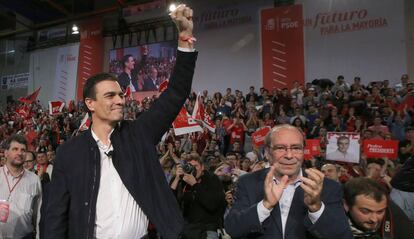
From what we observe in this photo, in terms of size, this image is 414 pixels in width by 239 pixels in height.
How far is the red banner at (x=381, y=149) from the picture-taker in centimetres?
649

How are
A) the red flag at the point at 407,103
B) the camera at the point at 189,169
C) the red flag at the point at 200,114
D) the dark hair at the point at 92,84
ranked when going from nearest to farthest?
the dark hair at the point at 92,84 → the camera at the point at 189,169 → the red flag at the point at 200,114 → the red flag at the point at 407,103

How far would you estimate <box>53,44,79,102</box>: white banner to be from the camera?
72.7 ft

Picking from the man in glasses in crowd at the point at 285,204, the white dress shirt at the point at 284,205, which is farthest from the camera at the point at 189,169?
the white dress shirt at the point at 284,205

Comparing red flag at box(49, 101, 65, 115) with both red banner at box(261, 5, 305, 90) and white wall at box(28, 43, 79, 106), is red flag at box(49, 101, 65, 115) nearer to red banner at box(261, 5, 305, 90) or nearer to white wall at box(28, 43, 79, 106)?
red banner at box(261, 5, 305, 90)

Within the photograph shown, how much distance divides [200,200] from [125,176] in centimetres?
303

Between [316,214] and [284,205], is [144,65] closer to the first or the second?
[284,205]

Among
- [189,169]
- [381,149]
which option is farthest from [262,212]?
[381,149]

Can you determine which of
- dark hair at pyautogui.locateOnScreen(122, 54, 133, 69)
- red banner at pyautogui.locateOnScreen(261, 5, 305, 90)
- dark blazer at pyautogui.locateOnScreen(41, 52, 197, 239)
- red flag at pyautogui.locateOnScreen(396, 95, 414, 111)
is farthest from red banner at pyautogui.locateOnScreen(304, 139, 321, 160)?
dark hair at pyautogui.locateOnScreen(122, 54, 133, 69)

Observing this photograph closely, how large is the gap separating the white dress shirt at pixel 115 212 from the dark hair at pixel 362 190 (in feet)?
3.65

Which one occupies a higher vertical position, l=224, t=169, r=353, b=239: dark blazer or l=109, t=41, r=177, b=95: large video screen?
l=109, t=41, r=177, b=95: large video screen

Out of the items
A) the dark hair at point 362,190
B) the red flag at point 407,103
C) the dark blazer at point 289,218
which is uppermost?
the red flag at point 407,103

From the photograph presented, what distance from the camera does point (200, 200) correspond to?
4.95 m

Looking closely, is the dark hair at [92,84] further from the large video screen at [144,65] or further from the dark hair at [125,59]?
the dark hair at [125,59]

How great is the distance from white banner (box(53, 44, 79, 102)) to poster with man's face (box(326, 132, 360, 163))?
56.4 ft
